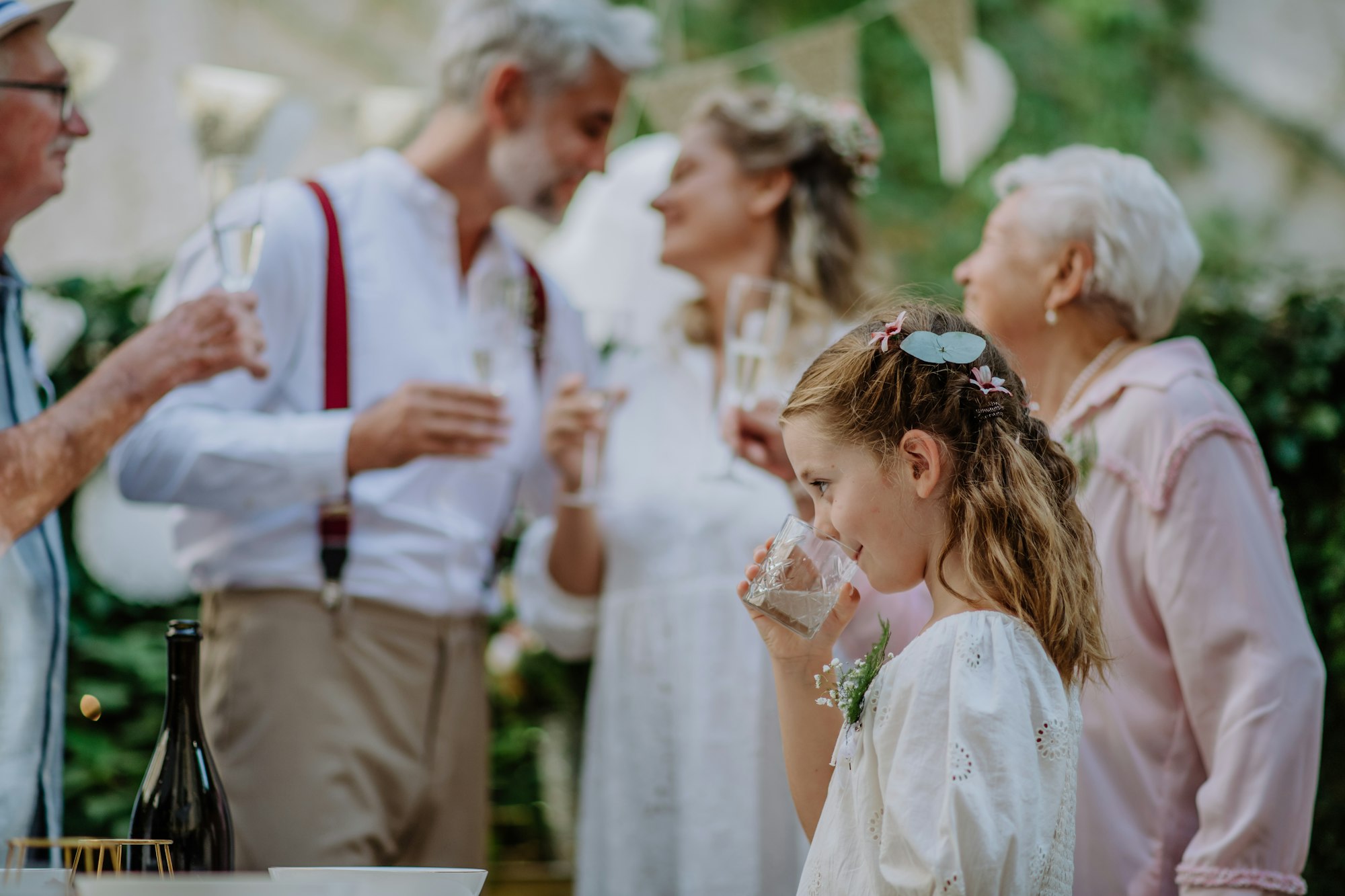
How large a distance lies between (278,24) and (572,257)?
114 inches

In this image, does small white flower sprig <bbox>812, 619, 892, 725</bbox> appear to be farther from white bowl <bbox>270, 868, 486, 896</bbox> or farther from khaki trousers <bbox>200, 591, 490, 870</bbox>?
khaki trousers <bbox>200, 591, 490, 870</bbox>

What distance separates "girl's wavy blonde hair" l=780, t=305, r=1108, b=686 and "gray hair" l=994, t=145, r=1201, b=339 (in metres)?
0.62

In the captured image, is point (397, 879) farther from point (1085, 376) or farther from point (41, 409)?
point (1085, 376)

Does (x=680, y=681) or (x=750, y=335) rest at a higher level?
(x=750, y=335)

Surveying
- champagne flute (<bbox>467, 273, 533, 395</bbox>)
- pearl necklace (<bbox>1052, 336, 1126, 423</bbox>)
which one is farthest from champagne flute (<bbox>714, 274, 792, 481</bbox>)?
pearl necklace (<bbox>1052, 336, 1126, 423</bbox>)

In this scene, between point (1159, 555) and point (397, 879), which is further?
point (1159, 555)

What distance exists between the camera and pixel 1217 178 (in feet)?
28.2

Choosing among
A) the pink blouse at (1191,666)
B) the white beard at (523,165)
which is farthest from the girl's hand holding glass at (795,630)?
the white beard at (523,165)

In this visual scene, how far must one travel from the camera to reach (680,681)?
2.88m

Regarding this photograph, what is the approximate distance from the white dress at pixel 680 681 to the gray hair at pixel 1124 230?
0.79 meters

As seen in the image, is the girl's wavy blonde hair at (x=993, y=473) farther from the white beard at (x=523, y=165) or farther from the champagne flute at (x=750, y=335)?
the white beard at (x=523, y=165)

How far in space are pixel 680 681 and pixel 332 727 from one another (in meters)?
0.77

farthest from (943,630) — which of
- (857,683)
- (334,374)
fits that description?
(334,374)

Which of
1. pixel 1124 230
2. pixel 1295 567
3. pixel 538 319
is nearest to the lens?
pixel 1124 230
